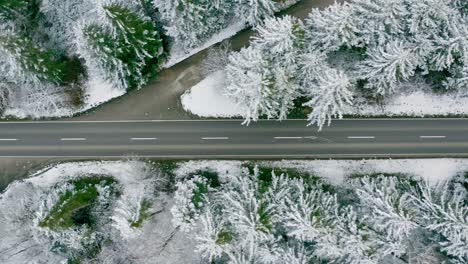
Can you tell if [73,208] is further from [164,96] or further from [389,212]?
[389,212]

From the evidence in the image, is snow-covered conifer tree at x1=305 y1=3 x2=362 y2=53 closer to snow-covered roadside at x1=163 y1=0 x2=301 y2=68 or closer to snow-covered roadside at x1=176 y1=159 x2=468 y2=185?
snow-covered roadside at x1=163 y1=0 x2=301 y2=68

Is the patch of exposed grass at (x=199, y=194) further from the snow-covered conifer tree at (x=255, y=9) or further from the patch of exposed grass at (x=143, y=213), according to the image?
the snow-covered conifer tree at (x=255, y=9)

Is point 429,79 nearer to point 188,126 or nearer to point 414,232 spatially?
point 414,232

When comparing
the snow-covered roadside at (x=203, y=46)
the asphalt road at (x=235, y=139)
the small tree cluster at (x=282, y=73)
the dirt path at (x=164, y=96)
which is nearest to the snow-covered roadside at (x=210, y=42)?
the snow-covered roadside at (x=203, y=46)

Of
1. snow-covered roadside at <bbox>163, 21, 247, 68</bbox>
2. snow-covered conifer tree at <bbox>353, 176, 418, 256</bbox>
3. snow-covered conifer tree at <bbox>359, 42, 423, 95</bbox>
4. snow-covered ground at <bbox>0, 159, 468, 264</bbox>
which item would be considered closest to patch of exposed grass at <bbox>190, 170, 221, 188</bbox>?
snow-covered ground at <bbox>0, 159, 468, 264</bbox>

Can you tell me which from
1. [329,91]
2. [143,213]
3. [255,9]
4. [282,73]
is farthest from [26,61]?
[329,91]

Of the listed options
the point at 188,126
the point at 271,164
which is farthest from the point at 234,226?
the point at 188,126
